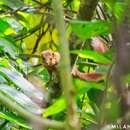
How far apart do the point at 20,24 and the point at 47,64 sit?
65cm

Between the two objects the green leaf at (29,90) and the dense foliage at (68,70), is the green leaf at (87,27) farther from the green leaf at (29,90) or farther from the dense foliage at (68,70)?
the green leaf at (29,90)

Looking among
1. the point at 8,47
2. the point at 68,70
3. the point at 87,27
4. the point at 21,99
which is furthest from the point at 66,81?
the point at 8,47

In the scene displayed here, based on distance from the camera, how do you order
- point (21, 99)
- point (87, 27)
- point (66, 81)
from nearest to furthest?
point (66, 81)
point (87, 27)
point (21, 99)

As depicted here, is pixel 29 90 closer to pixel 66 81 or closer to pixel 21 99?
pixel 21 99

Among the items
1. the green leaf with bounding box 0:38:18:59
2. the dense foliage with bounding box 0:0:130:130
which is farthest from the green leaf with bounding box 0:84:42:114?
the green leaf with bounding box 0:38:18:59

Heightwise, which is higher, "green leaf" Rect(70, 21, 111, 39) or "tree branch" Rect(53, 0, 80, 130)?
"tree branch" Rect(53, 0, 80, 130)

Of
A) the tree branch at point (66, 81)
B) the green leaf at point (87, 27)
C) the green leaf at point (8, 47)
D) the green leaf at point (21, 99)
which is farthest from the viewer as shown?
the green leaf at point (8, 47)

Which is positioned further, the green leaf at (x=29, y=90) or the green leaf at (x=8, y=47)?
the green leaf at (x=8, y=47)

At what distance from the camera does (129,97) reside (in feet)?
0.98

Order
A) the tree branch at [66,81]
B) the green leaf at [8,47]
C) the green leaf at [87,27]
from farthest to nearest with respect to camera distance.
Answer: the green leaf at [8,47] → the green leaf at [87,27] → the tree branch at [66,81]

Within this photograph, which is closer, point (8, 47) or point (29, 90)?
point (29, 90)

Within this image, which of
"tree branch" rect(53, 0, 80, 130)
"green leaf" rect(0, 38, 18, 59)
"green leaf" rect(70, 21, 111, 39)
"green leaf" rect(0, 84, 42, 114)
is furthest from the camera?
"green leaf" rect(0, 38, 18, 59)

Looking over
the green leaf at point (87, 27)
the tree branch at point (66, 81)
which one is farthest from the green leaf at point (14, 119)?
the tree branch at point (66, 81)

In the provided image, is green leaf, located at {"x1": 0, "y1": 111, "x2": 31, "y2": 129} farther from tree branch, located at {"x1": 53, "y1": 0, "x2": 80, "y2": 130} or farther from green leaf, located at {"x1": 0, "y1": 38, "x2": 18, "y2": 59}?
tree branch, located at {"x1": 53, "y1": 0, "x2": 80, "y2": 130}
